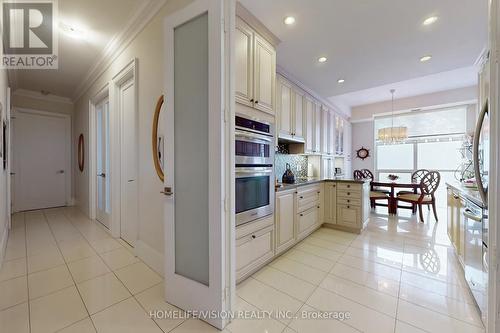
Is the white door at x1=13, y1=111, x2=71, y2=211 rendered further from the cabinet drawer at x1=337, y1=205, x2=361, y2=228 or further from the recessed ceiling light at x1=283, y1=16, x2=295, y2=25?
the cabinet drawer at x1=337, y1=205, x2=361, y2=228

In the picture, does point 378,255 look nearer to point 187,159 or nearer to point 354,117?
point 187,159

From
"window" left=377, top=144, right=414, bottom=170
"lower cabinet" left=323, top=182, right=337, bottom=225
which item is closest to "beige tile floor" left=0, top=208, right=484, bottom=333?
"lower cabinet" left=323, top=182, right=337, bottom=225

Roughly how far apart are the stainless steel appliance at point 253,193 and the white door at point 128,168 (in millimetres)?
1424

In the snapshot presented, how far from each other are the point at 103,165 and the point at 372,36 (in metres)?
4.47

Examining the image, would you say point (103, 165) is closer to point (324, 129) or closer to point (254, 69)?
point (254, 69)


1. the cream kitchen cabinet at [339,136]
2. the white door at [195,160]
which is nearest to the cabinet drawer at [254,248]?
the white door at [195,160]

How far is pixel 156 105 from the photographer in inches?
82.1

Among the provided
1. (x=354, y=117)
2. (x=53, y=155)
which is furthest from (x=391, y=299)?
(x=53, y=155)

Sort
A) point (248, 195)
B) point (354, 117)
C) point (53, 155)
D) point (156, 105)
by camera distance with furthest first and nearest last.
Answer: point (354, 117) → point (53, 155) → point (156, 105) → point (248, 195)

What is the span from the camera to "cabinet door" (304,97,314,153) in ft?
11.9

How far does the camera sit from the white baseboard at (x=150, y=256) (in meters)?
2.05

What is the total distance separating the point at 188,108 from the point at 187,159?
38 centimetres

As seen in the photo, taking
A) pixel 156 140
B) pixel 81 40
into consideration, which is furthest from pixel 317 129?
pixel 81 40

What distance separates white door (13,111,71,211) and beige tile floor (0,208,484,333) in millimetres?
2304
